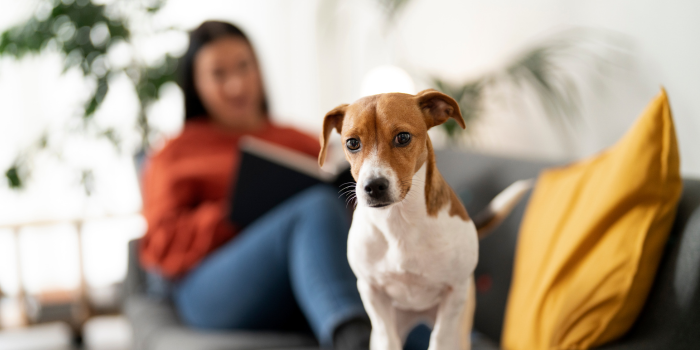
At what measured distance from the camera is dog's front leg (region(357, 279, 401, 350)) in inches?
14.2

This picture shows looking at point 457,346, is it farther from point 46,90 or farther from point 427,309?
point 46,90

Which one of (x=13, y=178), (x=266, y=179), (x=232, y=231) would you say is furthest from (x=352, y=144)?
(x=13, y=178)

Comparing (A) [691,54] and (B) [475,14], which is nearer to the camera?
(A) [691,54]

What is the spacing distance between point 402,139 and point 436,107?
0.12 ft

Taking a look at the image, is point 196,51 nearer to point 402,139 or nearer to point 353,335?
point 353,335

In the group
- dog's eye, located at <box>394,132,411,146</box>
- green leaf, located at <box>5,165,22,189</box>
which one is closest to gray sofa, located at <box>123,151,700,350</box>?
dog's eye, located at <box>394,132,411,146</box>

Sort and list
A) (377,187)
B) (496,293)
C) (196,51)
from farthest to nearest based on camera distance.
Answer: (196,51), (496,293), (377,187)

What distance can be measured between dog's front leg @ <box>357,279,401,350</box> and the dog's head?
0.26 feet

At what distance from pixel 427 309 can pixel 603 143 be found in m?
1.31

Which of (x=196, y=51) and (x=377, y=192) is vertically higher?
(x=377, y=192)

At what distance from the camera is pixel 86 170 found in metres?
2.68

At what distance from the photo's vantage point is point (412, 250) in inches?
13.0

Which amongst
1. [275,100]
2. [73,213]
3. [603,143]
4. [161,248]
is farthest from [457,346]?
[275,100]

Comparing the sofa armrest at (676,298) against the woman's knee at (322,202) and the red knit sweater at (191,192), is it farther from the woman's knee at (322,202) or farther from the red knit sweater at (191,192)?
the red knit sweater at (191,192)
